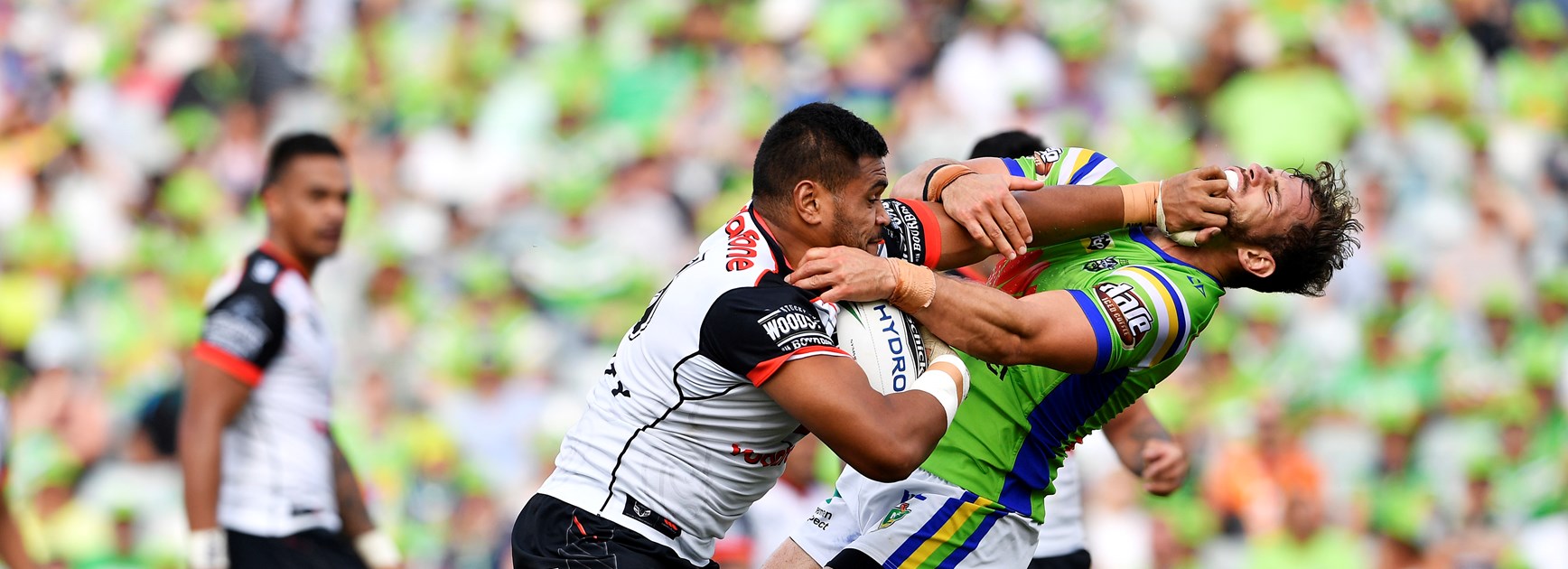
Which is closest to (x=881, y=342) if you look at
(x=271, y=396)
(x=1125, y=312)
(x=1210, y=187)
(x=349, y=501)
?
(x=1125, y=312)

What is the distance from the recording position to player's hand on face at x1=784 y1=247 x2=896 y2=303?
4023mm

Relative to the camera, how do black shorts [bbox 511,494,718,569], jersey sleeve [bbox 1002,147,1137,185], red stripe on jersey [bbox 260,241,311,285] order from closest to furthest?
1. black shorts [bbox 511,494,718,569]
2. jersey sleeve [bbox 1002,147,1137,185]
3. red stripe on jersey [bbox 260,241,311,285]

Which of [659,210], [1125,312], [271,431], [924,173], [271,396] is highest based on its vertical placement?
[659,210]

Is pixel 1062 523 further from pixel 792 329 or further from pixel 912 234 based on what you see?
pixel 792 329

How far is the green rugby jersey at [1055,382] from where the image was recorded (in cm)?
472

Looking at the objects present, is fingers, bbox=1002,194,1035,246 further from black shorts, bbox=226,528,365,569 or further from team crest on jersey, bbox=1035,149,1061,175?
black shorts, bbox=226,528,365,569

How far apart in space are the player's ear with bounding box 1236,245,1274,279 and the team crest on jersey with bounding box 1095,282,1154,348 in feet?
1.74

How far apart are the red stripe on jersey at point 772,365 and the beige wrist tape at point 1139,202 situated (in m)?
1.35

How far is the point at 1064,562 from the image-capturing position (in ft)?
20.1

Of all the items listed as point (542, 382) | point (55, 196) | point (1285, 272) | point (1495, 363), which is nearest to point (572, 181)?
point (542, 382)

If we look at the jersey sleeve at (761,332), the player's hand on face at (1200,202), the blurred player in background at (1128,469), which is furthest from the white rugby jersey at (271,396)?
the player's hand on face at (1200,202)

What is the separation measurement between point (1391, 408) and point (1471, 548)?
104 centimetres

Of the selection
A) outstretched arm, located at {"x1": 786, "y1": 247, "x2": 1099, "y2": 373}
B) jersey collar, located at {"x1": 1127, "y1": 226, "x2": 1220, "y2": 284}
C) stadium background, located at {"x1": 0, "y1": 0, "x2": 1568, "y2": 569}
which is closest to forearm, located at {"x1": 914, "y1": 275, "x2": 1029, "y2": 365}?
outstretched arm, located at {"x1": 786, "y1": 247, "x2": 1099, "y2": 373}

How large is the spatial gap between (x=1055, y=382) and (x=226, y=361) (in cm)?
344
